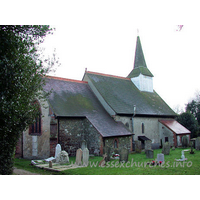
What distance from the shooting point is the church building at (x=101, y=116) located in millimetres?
17078

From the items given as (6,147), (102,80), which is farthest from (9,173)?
(102,80)

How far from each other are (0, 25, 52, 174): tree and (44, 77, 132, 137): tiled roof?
6415 millimetres

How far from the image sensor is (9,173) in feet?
31.8

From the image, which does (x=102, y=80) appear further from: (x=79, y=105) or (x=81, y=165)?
(x=81, y=165)

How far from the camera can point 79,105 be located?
19.8 metres

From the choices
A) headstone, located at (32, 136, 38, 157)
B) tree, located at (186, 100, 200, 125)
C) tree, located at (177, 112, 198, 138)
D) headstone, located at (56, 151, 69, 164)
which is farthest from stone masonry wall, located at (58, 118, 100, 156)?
tree, located at (186, 100, 200, 125)

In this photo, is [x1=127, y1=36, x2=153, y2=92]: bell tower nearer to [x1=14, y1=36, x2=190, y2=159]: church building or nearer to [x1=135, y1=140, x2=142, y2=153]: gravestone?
[x1=14, y1=36, x2=190, y2=159]: church building

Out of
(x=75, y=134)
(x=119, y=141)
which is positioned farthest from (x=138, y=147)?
(x=75, y=134)

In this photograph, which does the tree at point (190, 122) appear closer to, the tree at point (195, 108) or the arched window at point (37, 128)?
the tree at point (195, 108)

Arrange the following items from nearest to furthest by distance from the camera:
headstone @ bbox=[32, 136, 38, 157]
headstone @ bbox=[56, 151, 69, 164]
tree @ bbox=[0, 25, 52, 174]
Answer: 1. tree @ bbox=[0, 25, 52, 174]
2. headstone @ bbox=[56, 151, 69, 164]
3. headstone @ bbox=[32, 136, 38, 157]

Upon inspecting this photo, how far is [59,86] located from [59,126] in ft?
17.3

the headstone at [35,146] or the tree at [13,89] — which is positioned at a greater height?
the tree at [13,89]

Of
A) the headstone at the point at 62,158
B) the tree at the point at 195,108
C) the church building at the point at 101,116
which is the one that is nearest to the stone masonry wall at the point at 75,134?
the church building at the point at 101,116

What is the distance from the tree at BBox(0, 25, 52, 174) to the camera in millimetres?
9516
